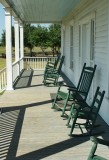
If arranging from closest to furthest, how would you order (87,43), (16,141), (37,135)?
(16,141) < (37,135) < (87,43)

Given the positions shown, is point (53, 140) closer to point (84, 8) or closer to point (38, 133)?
point (38, 133)

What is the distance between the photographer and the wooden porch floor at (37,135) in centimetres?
473

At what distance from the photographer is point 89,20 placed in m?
8.38

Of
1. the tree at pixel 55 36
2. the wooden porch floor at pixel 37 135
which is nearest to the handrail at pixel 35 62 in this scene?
the wooden porch floor at pixel 37 135

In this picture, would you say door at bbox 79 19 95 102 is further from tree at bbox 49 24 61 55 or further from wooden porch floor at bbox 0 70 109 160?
tree at bbox 49 24 61 55

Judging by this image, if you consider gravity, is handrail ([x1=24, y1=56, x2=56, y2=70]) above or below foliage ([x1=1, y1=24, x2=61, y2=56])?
below

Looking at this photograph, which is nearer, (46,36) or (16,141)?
(16,141)

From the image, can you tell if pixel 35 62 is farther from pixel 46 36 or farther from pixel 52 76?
pixel 46 36

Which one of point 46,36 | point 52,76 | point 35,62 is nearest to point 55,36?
point 46,36

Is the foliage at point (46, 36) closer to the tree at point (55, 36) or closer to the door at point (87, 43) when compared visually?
the tree at point (55, 36)

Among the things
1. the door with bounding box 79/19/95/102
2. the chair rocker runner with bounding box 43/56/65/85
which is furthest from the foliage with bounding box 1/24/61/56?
the door with bounding box 79/19/95/102

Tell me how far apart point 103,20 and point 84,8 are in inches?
107

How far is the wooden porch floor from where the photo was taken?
4.73 metres

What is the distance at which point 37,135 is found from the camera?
223 inches
